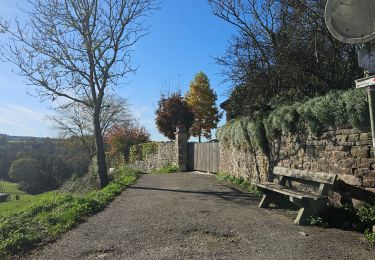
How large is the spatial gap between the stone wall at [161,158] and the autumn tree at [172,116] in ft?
13.9

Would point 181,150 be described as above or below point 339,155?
above

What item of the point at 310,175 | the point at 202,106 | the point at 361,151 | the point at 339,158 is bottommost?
the point at 310,175

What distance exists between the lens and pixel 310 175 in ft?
26.1

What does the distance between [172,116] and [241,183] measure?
19360 millimetres

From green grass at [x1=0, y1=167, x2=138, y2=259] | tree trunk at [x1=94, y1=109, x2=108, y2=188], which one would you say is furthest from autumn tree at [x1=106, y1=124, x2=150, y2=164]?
green grass at [x1=0, y1=167, x2=138, y2=259]

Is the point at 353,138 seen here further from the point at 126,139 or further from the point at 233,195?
the point at 126,139

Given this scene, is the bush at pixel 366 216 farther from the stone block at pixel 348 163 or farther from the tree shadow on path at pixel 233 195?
the tree shadow on path at pixel 233 195

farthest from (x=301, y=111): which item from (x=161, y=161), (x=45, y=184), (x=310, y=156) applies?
(x=45, y=184)

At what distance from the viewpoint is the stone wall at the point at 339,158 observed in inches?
272

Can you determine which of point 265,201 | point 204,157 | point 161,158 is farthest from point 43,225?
point 161,158

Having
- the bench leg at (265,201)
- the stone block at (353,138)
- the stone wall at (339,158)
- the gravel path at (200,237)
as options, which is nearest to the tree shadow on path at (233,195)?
the gravel path at (200,237)

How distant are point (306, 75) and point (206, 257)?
270 inches

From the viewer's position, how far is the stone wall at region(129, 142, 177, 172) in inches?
957

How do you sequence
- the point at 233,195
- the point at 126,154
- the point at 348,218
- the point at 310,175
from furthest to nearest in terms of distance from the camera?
the point at 126,154 → the point at 233,195 → the point at 310,175 → the point at 348,218
